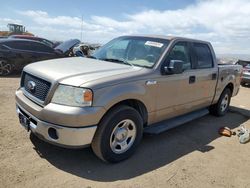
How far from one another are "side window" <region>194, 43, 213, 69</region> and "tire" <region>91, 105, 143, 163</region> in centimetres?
215

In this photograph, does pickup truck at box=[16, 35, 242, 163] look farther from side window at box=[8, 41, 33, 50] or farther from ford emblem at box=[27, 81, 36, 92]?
side window at box=[8, 41, 33, 50]

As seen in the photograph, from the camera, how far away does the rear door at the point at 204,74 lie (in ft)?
18.0

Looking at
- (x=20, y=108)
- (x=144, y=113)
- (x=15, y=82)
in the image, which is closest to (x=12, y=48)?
(x=15, y=82)

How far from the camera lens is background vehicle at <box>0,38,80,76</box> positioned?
36.7ft

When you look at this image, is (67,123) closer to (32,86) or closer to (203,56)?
(32,86)

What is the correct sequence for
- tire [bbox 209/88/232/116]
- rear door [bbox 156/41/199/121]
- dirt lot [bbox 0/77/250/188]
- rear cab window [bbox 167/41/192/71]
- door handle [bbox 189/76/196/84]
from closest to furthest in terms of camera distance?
dirt lot [bbox 0/77/250/188], rear door [bbox 156/41/199/121], rear cab window [bbox 167/41/192/71], door handle [bbox 189/76/196/84], tire [bbox 209/88/232/116]

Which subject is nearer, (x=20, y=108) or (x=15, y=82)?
(x=20, y=108)

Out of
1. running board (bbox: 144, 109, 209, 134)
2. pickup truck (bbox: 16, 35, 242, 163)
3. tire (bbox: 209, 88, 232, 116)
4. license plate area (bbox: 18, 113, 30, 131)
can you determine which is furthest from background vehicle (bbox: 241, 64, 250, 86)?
license plate area (bbox: 18, 113, 30, 131)

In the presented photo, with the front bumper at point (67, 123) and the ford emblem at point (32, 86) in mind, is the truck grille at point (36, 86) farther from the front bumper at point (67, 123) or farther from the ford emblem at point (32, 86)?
the front bumper at point (67, 123)

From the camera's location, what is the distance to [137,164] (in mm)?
4059

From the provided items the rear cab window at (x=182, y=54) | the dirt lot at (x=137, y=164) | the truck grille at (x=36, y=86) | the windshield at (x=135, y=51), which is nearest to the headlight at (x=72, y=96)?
the truck grille at (x=36, y=86)

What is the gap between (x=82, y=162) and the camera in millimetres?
3994

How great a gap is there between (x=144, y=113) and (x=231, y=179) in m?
1.54

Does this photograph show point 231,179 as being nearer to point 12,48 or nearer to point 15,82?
point 15,82
